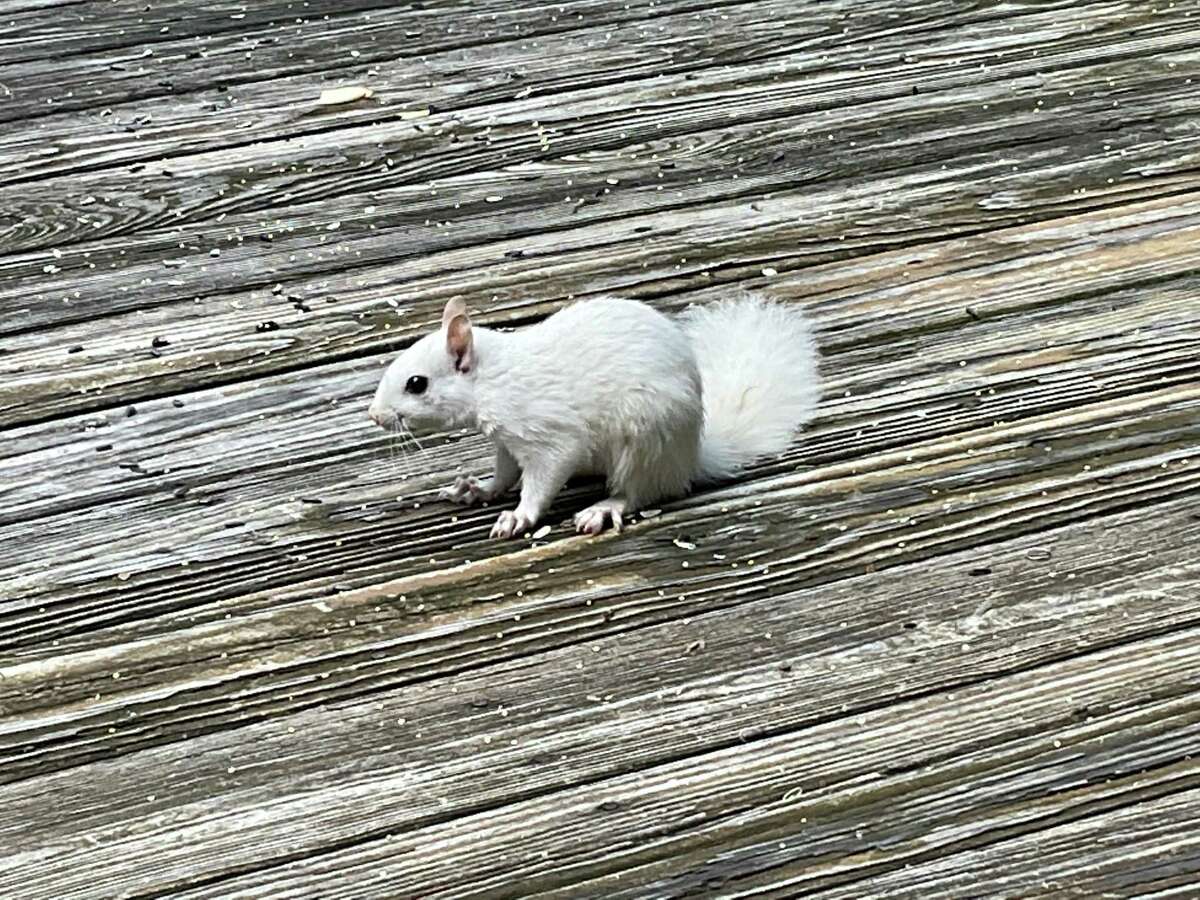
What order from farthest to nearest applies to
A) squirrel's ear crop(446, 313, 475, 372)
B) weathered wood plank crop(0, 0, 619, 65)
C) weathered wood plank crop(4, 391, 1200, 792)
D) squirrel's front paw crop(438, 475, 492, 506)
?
weathered wood plank crop(0, 0, 619, 65) → squirrel's front paw crop(438, 475, 492, 506) → squirrel's ear crop(446, 313, 475, 372) → weathered wood plank crop(4, 391, 1200, 792)

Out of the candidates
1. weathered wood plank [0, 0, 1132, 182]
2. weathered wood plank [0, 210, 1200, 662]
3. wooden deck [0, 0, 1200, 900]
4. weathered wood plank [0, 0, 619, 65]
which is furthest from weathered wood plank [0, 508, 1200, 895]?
weathered wood plank [0, 0, 619, 65]

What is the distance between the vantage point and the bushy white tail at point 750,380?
8.55 feet

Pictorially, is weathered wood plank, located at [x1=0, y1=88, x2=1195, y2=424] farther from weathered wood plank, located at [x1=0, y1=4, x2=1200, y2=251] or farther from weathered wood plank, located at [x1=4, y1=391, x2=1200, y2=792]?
weathered wood plank, located at [x1=4, y1=391, x2=1200, y2=792]

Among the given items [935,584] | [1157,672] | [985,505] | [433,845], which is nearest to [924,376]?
[985,505]

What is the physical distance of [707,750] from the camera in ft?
6.77

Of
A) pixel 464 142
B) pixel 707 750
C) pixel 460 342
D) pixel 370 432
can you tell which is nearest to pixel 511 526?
pixel 460 342

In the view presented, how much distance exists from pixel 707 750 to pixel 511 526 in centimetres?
51

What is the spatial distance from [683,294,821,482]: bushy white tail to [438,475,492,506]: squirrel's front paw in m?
0.28

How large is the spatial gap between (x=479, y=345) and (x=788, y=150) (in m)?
1.26

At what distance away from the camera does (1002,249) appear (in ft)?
10.4

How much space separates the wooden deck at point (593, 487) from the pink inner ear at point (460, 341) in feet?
0.72

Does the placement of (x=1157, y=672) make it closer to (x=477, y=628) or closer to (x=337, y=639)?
(x=477, y=628)

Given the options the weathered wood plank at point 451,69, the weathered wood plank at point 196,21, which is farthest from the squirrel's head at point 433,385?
the weathered wood plank at point 196,21

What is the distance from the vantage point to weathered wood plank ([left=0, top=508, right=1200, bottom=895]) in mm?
1936
